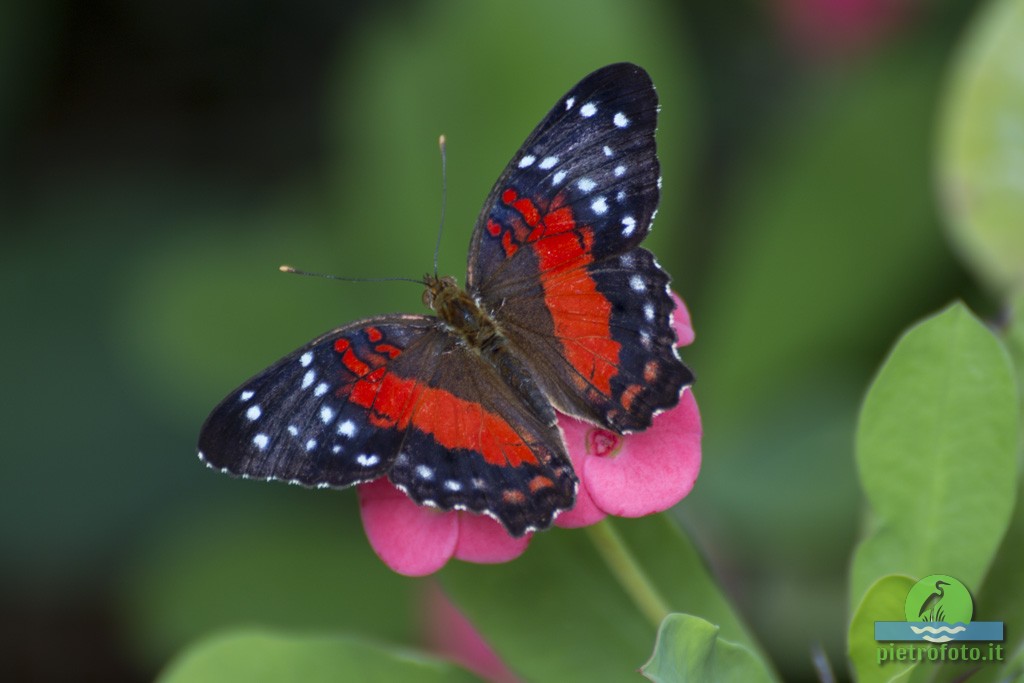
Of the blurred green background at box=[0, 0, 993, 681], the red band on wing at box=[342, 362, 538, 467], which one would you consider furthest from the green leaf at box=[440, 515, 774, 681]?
the blurred green background at box=[0, 0, 993, 681]

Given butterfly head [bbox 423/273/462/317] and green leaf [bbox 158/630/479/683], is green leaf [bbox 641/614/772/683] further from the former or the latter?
butterfly head [bbox 423/273/462/317]

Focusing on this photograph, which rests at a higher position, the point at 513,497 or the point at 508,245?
the point at 508,245

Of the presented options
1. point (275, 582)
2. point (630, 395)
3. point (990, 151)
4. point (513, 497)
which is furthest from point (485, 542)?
point (275, 582)

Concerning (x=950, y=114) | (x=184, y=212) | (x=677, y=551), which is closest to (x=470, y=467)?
(x=677, y=551)

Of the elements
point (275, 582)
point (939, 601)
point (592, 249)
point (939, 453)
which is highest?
Result: point (592, 249)

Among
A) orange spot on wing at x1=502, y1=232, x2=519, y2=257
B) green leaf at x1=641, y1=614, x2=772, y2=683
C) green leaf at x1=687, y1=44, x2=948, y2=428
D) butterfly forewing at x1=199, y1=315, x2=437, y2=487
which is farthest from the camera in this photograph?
green leaf at x1=687, y1=44, x2=948, y2=428

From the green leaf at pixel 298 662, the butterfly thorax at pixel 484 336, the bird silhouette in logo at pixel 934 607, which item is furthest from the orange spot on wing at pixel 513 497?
the bird silhouette in logo at pixel 934 607

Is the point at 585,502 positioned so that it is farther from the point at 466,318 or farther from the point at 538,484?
the point at 466,318
